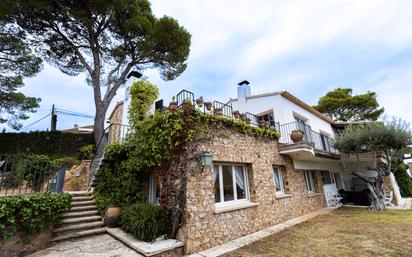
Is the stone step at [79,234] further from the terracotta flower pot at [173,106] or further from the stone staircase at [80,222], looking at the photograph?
the terracotta flower pot at [173,106]

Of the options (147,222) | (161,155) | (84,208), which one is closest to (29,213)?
(84,208)

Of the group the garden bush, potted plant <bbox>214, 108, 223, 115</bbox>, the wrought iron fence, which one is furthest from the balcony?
the wrought iron fence

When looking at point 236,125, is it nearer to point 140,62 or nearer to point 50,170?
point 50,170

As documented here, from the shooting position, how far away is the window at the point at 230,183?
620 centimetres

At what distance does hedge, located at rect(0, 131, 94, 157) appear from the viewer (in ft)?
41.7

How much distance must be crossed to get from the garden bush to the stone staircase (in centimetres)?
40

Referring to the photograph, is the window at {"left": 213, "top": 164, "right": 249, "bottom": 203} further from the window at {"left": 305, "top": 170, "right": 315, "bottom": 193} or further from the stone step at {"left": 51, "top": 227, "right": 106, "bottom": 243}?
the window at {"left": 305, "top": 170, "right": 315, "bottom": 193}

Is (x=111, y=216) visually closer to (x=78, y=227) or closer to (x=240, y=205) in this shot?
(x=78, y=227)

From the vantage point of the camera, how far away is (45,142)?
42.0 feet

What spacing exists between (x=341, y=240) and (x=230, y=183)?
141 inches

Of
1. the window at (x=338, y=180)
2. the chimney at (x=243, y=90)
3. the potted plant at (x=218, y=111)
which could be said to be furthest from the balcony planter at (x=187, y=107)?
the window at (x=338, y=180)

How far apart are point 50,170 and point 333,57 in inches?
559

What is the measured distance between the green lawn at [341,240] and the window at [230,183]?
1.54 meters

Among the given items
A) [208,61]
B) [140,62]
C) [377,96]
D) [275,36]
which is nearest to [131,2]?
[140,62]
